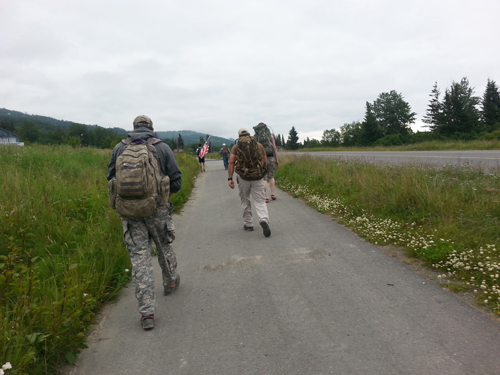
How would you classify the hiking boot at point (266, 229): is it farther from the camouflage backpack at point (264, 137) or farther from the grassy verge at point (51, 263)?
the camouflage backpack at point (264, 137)

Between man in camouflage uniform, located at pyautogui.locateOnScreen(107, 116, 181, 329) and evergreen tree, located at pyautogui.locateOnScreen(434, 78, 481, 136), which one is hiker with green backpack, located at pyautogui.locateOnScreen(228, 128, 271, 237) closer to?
man in camouflage uniform, located at pyautogui.locateOnScreen(107, 116, 181, 329)

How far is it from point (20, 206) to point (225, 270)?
3054 mm

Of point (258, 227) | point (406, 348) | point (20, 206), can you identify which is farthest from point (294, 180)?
point (406, 348)

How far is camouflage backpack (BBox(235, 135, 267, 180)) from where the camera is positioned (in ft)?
18.8

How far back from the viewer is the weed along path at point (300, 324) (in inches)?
94.6

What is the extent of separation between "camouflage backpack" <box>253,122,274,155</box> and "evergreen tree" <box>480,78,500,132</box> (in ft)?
226

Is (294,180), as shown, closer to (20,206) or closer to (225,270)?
(225,270)

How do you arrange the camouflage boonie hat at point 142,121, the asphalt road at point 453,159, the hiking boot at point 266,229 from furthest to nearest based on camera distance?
the asphalt road at point 453,159 < the hiking boot at point 266,229 < the camouflage boonie hat at point 142,121

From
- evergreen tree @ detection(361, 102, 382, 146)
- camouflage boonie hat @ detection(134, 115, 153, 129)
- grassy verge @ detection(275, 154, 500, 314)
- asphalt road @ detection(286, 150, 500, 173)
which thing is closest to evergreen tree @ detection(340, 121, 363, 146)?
evergreen tree @ detection(361, 102, 382, 146)

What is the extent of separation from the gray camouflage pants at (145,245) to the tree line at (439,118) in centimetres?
4086

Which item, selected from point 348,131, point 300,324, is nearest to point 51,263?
point 300,324

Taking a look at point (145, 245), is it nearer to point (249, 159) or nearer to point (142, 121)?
point (142, 121)

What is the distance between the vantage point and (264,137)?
8164 mm

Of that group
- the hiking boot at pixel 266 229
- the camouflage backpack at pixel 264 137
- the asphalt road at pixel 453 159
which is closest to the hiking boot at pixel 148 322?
the hiking boot at pixel 266 229
